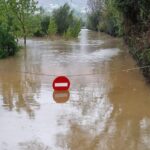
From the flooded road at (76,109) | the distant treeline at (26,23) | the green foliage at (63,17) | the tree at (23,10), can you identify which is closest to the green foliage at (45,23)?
the distant treeline at (26,23)

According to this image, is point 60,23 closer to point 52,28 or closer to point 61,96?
point 52,28

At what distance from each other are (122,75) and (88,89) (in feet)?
9.23

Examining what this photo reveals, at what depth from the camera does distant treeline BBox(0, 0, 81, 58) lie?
18.6 metres

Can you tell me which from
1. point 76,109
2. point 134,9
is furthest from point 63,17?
point 76,109

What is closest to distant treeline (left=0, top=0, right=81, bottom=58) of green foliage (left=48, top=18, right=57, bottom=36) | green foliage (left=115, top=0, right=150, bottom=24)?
green foliage (left=48, top=18, right=57, bottom=36)

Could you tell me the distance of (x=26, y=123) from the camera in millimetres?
8094

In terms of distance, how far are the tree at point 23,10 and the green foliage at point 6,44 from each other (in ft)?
14.4

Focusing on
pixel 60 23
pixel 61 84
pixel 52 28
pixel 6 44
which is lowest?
pixel 61 84

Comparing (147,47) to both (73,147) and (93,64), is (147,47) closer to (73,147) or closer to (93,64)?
(93,64)

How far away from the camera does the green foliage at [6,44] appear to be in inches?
715

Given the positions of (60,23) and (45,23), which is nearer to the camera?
→ (45,23)

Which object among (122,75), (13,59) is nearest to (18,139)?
(122,75)

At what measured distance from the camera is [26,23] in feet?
76.7

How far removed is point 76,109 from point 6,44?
10008mm
